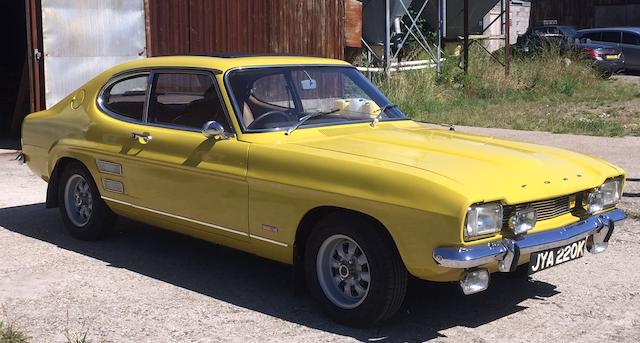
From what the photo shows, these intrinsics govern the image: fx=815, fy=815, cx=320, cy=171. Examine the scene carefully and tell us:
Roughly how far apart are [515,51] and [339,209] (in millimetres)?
21370

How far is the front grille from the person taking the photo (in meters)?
4.32

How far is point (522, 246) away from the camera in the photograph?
4.29 meters

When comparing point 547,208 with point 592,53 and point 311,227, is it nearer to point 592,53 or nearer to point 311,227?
point 311,227

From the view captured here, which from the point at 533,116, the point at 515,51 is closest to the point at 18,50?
the point at 533,116

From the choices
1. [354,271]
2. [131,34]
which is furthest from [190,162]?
[131,34]

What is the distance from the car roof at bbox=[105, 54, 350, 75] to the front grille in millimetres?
2138

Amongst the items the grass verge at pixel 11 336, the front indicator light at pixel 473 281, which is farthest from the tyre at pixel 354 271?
the grass verge at pixel 11 336

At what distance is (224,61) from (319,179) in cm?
143

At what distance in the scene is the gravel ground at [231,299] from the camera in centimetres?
455

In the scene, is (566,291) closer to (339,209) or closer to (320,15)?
(339,209)

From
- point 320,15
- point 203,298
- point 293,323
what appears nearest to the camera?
point 293,323

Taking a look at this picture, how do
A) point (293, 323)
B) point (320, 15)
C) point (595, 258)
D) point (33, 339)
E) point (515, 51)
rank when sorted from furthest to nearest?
1. point (515, 51)
2. point (320, 15)
3. point (595, 258)
4. point (293, 323)
5. point (33, 339)

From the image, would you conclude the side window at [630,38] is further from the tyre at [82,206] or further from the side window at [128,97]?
the tyre at [82,206]

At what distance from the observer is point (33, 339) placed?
4406 millimetres
